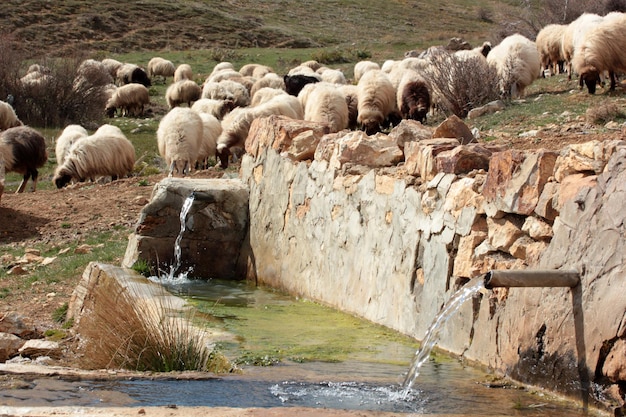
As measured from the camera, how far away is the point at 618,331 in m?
5.01

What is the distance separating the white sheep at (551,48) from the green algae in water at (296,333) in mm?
18631

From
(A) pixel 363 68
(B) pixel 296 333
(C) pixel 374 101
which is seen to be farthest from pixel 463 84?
(A) pixel 363 68

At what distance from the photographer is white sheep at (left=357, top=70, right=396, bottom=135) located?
2000 cm

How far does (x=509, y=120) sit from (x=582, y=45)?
3.29 m

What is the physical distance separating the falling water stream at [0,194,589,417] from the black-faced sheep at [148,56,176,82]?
39147mm

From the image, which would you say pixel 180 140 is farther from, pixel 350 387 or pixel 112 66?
pixel 112 66

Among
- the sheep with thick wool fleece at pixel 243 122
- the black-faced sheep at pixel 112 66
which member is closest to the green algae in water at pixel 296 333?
the sheep with thick wool fleece at pixel 243 122

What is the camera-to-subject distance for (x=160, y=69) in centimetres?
4512

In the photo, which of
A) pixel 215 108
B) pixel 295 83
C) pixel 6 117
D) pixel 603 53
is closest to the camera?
pixel 603 53

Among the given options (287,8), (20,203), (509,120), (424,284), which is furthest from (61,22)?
(424,284)

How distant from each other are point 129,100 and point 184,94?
1.99 meters

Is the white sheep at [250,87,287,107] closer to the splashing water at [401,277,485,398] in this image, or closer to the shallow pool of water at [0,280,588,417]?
the shallow pool of water at [0,280,588,417]

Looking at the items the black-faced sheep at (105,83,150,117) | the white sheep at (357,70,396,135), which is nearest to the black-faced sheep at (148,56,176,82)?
the black-faced sheep at (105,83,150,117)

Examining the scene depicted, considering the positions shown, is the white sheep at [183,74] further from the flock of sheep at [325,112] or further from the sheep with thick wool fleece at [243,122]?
the sheep with thick wool fleece at [243,122]
